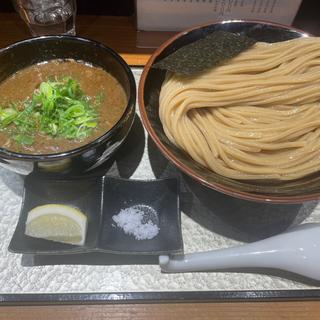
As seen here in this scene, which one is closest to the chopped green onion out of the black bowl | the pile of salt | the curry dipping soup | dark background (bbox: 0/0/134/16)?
the curry dipping soup

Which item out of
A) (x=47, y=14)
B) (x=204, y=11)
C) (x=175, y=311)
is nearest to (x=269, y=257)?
(x=175, y=311)

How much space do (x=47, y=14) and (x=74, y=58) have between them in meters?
0.62

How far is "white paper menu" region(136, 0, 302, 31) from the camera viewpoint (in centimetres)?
207

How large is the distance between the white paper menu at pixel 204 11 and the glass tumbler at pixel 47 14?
441mm

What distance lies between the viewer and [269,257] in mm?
1377

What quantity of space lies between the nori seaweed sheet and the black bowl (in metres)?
0.21

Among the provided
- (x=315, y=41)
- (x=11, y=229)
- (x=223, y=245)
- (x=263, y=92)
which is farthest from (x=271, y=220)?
(x=11, y=229)

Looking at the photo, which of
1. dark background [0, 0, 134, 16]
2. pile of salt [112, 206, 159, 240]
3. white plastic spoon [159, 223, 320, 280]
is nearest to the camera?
white plastic spoon [159, 223, 320, 280]

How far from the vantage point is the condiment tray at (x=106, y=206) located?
140 centimetres

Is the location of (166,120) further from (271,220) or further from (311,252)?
(311,252)

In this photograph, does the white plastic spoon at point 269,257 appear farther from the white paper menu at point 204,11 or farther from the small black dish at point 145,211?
the white paper menu at point 204,11

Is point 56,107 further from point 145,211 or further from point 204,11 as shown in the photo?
point 204,11

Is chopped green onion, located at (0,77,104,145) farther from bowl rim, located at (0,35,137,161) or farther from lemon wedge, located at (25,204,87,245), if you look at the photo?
lemon wedge, located at (25,204,87,245)

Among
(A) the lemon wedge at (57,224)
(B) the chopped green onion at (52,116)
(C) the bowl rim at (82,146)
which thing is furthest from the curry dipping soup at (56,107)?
(A) the lemon wedge at (57,224)
